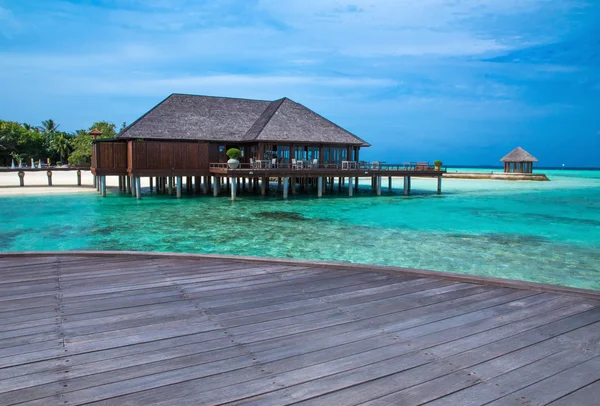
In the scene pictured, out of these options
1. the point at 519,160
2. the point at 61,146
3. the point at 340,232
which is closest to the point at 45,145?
the point at 61,146

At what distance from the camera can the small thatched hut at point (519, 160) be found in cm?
6288

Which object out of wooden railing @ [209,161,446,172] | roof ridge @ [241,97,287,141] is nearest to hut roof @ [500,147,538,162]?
wooden railing @ [209,161,446,172]

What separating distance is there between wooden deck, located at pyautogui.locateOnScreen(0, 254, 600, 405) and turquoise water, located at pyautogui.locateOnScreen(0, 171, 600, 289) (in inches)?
293

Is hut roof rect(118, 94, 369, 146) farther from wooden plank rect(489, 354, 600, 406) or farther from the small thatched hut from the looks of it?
the small thatched hut

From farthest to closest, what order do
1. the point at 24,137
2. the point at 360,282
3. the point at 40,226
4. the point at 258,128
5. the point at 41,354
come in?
1. the point at 24,137
2. the point at 258,128
3. the point at 40,226
4. the point at 360,282
5. the point at 41,354

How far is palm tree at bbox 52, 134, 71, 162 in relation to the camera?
60281 mm

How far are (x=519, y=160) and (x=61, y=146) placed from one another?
62.6 metres

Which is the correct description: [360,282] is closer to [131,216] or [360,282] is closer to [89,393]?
[89,393]

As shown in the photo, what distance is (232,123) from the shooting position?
34500 millimetres

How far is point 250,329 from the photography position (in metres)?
3.36

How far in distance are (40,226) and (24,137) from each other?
47075 mm

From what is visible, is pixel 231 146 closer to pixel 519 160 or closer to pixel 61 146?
pixel 61 146

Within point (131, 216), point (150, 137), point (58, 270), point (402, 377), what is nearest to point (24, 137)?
point (150, 137)

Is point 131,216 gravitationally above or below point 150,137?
below
